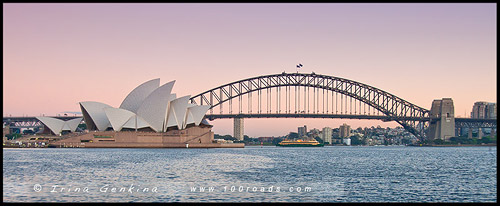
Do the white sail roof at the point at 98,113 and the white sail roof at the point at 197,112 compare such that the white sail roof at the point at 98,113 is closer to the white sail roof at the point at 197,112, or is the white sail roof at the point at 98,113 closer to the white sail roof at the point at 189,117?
the white sail roof at the point at 189,117

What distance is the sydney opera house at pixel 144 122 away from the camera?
85.8m

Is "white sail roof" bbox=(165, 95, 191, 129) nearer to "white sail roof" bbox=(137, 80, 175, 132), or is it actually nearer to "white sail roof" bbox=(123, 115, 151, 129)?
"white sail roof" bbox=(137, 80, 175, 132)

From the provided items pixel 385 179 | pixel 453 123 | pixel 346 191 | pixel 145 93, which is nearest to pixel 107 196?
pixel 346 191

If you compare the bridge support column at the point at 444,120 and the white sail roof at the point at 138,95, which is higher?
the white sail roof at the point at 138,95

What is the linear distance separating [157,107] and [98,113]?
13.6 metres

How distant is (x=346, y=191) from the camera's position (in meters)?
24.5

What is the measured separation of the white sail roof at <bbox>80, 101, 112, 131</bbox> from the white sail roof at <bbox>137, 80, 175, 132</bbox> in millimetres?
8726

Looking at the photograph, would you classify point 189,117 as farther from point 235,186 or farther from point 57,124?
point 235,186

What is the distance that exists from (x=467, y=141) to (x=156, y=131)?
267ft

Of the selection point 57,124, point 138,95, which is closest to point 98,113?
point 138,95

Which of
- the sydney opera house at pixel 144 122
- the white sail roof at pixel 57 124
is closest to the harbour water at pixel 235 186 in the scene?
the sydney opera house at pixel 144 122

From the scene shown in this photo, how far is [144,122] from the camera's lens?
88125mm

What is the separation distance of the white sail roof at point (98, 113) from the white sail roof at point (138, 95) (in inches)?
184

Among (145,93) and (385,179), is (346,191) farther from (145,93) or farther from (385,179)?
(145,93)
